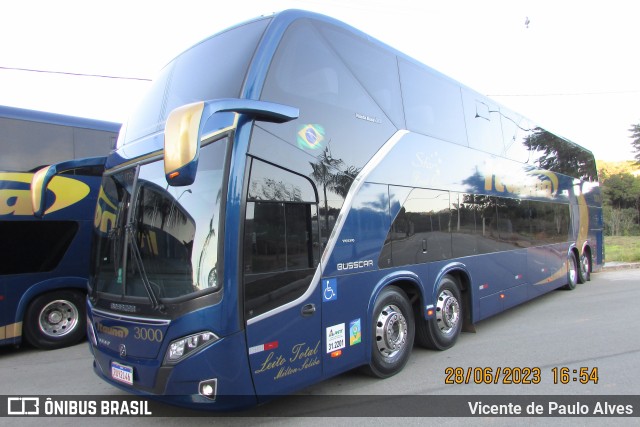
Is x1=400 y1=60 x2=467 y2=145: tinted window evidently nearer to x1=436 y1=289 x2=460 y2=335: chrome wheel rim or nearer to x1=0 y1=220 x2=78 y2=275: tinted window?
x1=436 y1=289 x2=460 y2=335: chrome wheel rim

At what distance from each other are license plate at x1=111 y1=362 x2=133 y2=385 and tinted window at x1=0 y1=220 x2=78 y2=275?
4178 mm

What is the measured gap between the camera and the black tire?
1121 centimetres

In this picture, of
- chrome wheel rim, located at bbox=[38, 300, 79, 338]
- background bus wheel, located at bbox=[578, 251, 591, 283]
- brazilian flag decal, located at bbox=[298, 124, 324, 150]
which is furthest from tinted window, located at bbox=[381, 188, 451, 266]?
background bus wheel, located at bbox=[578, 251, 591, 283]

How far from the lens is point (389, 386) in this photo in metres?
4.80

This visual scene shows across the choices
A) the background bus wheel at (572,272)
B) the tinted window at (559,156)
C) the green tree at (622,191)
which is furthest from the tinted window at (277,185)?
the green tree at (622,191)

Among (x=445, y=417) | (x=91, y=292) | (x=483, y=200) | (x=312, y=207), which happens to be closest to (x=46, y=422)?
(x=91, y=292)

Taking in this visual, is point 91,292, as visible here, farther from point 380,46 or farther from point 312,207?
point 380,46

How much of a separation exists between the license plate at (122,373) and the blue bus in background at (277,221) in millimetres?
19

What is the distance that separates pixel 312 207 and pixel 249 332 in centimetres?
133

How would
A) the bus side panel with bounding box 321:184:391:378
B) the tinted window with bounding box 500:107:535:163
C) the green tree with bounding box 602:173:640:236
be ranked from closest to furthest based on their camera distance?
1. the bus side panel with bounding box 321:184:391:378
2. the tinted window with bounding box 500:107:535:163
3. the green tree with bounding box 602:173:640:236

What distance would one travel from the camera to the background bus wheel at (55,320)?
6859mm

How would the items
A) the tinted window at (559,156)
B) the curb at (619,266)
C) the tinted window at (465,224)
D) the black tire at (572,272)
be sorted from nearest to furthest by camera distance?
the tinted window at (465,224) → the tinted window at (559,156) → the black tire at (572,272) → the curb at (619,266)

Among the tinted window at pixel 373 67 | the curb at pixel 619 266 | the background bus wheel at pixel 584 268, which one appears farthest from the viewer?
the curb at pixel 619 266

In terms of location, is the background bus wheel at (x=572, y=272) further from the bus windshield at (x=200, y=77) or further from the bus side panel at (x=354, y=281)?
the bus windshield at (x=200, y=77)
